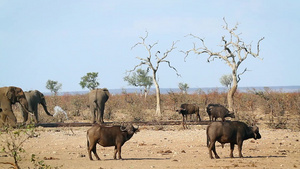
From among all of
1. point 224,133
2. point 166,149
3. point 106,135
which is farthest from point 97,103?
point 224,133

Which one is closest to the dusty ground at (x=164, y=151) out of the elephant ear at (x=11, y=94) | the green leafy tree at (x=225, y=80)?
the elephant ear at (x=11, y=94)

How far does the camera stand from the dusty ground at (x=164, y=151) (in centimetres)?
1334

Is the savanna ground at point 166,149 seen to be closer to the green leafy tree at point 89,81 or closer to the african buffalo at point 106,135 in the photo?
the african buffalo at point 106,135

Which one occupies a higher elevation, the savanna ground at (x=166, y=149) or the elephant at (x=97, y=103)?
the elephant at (x=97, y=103)

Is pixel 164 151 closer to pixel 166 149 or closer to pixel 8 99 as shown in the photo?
pixel 166 149

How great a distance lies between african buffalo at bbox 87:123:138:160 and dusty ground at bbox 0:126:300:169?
476mm

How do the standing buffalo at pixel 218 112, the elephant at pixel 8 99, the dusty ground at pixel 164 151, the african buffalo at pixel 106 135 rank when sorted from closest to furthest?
1. the dusty ground at pixel 164 151
2. the african buffalo at pixel 106 135
3. the elephant at pixel 8 99
4. the standing buffalo at pixel 218 112

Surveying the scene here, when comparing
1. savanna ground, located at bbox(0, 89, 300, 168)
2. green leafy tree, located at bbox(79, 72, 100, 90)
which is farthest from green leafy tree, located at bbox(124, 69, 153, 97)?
savanna ground, located at bbox(0, 89, 300, 168)

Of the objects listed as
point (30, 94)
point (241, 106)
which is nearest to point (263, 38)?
point (241, 106)

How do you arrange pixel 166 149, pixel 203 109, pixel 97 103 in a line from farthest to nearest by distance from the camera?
pixel 203 109 < pixel 97 103 < pixel 166 149

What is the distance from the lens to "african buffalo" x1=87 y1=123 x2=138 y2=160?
1381 centimetres

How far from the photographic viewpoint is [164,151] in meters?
16.2

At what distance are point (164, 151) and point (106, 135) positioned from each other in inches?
116

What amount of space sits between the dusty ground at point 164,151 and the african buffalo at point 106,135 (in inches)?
18.7
